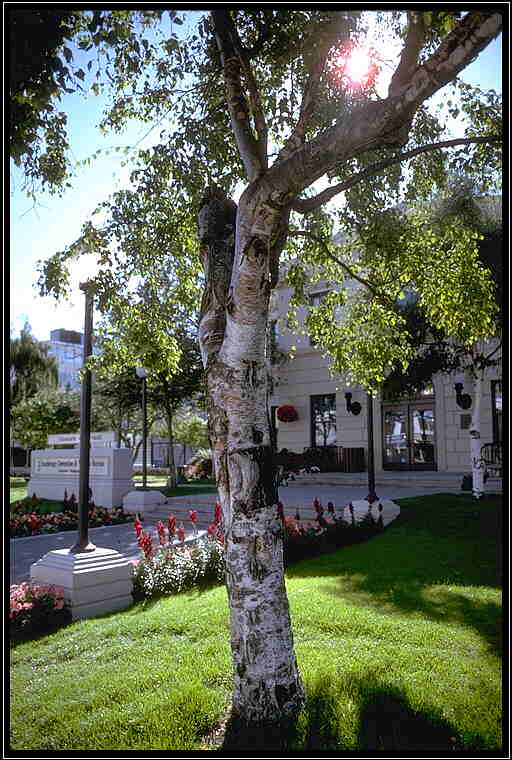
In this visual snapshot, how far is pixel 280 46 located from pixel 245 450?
12.0ft

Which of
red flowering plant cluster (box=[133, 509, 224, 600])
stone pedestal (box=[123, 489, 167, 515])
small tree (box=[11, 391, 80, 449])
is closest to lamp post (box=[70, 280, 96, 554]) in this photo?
red flowering plant cluster (box=[133, 509, 224, 600])

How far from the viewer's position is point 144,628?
5410 mm

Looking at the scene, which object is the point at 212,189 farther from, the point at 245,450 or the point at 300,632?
the point at 300,632

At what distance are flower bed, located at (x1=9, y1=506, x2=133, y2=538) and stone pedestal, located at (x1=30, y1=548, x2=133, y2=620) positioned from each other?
628 centimetres

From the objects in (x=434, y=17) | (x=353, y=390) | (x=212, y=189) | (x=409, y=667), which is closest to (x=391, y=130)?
(x=434, y=17)

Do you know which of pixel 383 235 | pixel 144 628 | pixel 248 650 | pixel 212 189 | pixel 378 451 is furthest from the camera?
pixel 378 451

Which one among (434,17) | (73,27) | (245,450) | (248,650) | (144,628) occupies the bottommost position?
(144,628)

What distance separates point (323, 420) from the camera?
73.3 feet

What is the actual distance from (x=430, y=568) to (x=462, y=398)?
10986 mm

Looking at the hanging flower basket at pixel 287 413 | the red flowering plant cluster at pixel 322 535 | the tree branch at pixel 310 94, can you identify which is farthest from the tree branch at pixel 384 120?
the hanging flower basket at pixel 287 413

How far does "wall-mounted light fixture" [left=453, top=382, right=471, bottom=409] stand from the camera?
16.9 meters

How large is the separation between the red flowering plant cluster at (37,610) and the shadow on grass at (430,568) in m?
2.98

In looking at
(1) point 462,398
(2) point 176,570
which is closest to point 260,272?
(2) point 176,570
